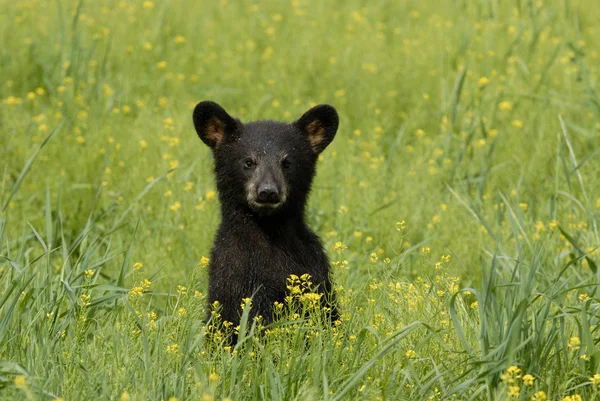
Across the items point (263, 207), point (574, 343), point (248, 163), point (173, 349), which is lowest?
point (574, 343)

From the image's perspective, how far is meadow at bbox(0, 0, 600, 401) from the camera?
4.16m

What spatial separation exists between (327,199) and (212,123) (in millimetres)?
1988

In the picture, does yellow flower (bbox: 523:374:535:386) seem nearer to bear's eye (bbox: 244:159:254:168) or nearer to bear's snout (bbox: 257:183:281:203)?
bear's snout (bbox: 257:183:281:203)

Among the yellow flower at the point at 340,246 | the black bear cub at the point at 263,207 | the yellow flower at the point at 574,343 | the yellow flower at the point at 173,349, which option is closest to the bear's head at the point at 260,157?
the black bear cub at the point at 263,207

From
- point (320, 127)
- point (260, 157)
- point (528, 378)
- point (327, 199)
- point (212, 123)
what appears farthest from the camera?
point (327, 199)

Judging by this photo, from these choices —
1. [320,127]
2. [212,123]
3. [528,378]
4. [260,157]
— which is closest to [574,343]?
[528,378]

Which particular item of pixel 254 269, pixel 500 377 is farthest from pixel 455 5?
pixel 500 377

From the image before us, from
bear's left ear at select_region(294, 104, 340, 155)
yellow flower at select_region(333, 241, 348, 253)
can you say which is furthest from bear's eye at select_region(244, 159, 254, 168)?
yellow flower at select_region(333, 241, 348, 253)

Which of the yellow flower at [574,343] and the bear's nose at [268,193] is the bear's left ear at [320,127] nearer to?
the bear's nose at [268,193]

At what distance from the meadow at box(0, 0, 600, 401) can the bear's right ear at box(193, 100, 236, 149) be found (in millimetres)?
596

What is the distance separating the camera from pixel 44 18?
412 inches

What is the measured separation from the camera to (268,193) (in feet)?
16.7

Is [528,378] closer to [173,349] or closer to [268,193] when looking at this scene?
[173,349]

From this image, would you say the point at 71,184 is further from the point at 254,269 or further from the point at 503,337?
the point at 503,337
